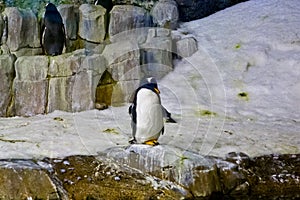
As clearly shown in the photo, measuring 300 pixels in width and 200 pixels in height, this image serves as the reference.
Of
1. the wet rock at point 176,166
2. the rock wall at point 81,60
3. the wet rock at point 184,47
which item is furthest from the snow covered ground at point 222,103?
the wet rock at point 176,166

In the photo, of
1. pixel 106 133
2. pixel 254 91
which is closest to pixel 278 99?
pixel 254 91

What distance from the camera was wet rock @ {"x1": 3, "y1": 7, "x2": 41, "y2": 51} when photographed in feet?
19.3

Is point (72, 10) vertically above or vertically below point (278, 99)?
above

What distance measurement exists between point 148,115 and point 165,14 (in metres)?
3.68

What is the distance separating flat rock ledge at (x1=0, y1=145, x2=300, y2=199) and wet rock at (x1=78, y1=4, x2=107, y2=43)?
8.69 ft

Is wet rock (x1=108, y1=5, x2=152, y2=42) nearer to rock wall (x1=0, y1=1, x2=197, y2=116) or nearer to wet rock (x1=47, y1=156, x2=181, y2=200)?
rock wall (x1=0, y1=1, x2=197, y2=116)

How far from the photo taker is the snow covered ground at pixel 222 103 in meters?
4.53

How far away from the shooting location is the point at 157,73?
6547 millimetres

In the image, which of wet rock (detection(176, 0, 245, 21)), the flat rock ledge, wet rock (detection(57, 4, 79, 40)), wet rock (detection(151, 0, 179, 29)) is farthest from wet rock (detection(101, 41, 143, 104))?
wet rock (detection(176, 0, 245, 21))

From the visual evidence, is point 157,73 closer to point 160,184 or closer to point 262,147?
point 262,147

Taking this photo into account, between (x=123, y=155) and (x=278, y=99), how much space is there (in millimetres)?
2950

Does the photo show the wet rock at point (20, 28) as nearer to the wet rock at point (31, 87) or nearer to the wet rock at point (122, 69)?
the wet rock at point (31, 87)

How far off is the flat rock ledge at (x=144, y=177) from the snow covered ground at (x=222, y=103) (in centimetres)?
33

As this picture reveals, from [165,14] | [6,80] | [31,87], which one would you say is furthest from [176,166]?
[165,14]
